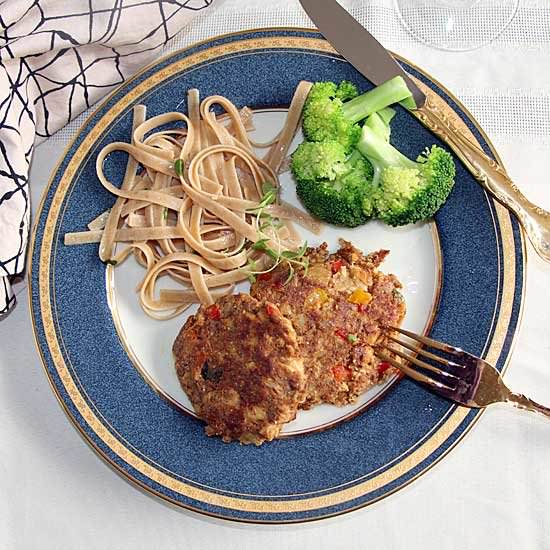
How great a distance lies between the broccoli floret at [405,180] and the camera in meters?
3.68

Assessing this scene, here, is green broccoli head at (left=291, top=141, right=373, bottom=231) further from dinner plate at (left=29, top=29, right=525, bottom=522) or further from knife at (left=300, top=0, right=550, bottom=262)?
knife at (left=300, top=0, right=550, bottom=262)

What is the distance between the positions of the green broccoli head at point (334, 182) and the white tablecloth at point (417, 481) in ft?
2.68

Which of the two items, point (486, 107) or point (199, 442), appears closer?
point (199, 442)

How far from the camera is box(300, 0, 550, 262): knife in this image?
3.80 m

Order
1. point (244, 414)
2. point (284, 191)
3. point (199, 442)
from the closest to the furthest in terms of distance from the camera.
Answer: point (244, 414) < point (199, 442) < point (284, 191)

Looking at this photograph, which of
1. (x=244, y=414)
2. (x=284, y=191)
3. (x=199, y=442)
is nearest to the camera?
(x=244, y=414)

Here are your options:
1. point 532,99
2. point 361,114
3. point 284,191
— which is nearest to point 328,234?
point 284,191

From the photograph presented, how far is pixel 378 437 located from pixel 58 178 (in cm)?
201

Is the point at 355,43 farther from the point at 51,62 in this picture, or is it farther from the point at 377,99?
the point at 51,62

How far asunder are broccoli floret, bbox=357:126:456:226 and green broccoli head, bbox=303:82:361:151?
7 cm

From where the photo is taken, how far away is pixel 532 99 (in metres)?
4.14

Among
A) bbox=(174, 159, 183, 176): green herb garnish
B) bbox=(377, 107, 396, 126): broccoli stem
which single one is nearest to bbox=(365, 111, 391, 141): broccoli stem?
bbox=(377, 107, 396, 126): broccoli stem

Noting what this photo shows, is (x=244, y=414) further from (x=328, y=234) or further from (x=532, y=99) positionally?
(x=532, y=99)

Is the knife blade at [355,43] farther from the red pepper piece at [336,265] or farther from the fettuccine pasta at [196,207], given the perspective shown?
the red pepper piece at [336,265]
